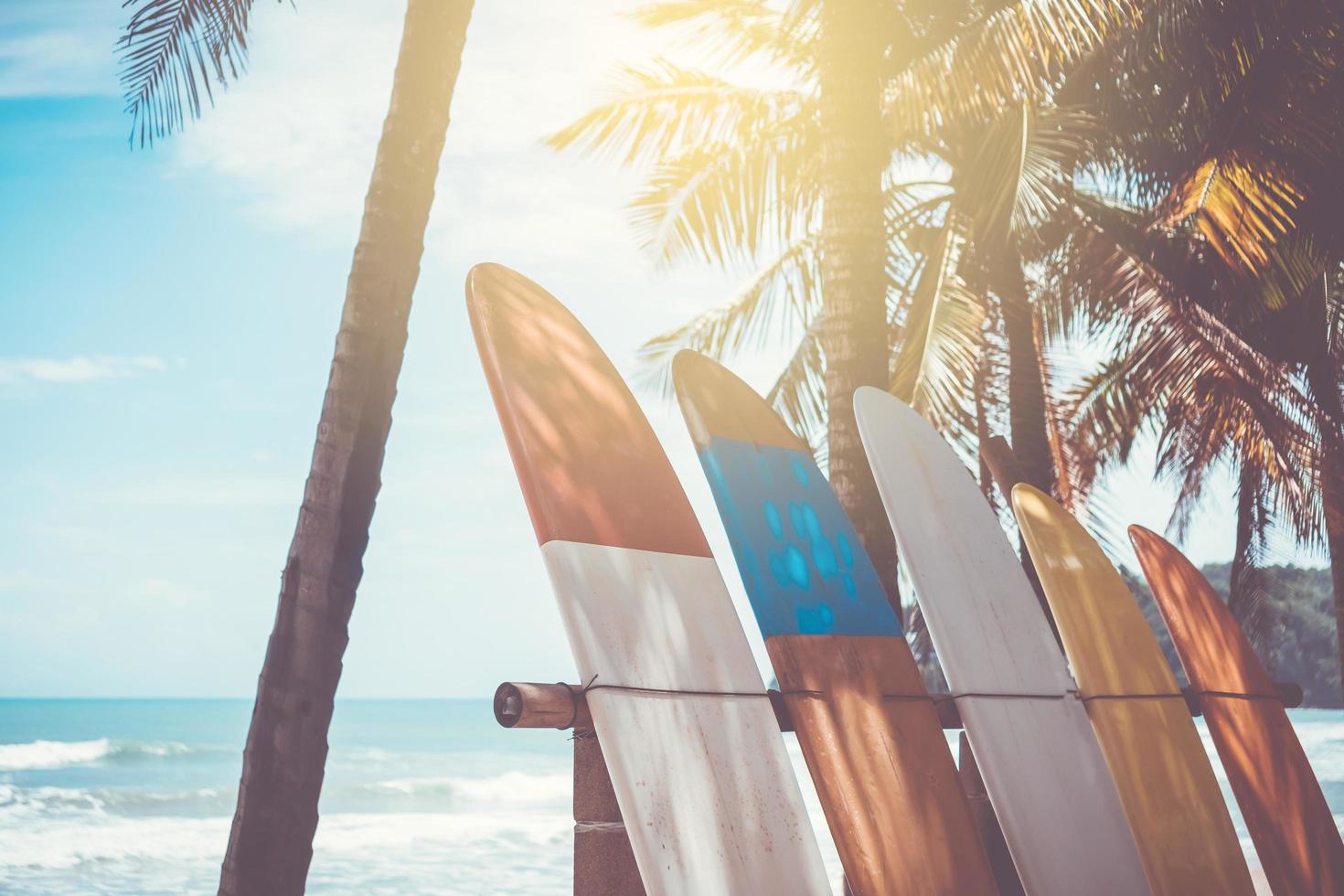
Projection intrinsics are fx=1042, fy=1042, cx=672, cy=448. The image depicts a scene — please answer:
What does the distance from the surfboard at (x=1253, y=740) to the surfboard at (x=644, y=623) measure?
1910 mm

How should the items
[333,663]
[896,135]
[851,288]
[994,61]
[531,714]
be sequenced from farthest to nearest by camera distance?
[896,135] → [994,61] → [851,288] → [333,663] → [531,714]

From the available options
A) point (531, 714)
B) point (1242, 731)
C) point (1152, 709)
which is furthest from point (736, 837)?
point (1242, 731)

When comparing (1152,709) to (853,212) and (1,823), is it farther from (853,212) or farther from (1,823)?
(1,823)

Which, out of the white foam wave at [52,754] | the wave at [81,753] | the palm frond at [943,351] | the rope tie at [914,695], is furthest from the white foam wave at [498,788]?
the rope tie at [914,695]

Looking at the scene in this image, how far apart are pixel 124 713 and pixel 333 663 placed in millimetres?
36589

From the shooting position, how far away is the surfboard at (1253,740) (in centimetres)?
342

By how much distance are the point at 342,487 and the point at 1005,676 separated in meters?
1.89

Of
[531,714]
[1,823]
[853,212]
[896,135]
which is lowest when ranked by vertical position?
[1,823]

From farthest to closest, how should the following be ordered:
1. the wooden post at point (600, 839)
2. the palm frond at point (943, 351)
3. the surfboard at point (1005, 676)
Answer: the palm frond at point (943, 351)
the surfboard at point (1005, 676)
the wooden post at point (600, 839)

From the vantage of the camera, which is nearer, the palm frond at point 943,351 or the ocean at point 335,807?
the palm frond at point 943,351

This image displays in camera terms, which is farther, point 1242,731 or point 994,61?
point 994,61

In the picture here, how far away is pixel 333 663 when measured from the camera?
2.84m

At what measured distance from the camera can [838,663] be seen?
2.42m

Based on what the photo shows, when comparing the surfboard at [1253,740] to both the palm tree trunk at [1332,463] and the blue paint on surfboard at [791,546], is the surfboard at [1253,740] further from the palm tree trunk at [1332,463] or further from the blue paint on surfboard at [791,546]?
the palm tree trunk at [1332,463]
